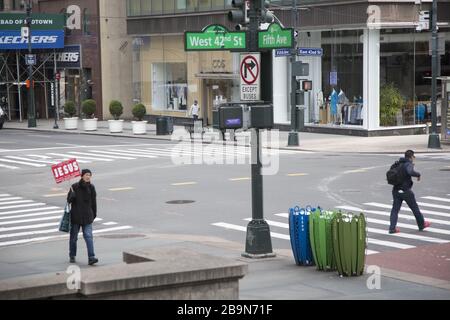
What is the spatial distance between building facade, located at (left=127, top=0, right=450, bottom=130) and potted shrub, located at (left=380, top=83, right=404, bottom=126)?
0.34 ft

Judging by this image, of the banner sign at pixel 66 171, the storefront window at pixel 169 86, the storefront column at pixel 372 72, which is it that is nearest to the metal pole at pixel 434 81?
the storefront column at pixel 372 72

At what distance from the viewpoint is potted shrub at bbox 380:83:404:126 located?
42438mm

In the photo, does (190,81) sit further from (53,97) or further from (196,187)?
(196,187)

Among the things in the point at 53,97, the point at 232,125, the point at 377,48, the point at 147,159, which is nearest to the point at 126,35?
the point at 53,97

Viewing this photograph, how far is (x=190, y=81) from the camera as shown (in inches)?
2120

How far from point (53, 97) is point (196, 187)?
123 ft

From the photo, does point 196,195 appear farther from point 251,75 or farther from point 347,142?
point 347,142

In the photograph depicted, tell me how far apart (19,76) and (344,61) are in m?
28.9

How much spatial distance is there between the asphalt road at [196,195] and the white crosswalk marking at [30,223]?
24mm

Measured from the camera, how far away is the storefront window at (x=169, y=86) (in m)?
55.0

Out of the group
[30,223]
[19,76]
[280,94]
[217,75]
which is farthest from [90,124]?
[30,223]

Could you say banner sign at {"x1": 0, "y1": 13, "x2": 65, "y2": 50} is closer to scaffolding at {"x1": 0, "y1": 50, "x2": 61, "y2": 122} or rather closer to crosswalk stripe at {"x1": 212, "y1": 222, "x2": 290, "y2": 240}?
scaffolding at {"x1": 0, "y1": 50, "x2": 61, "y2": 122}

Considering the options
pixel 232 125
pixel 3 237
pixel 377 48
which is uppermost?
pixel 377 48

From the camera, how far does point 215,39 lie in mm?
14602
